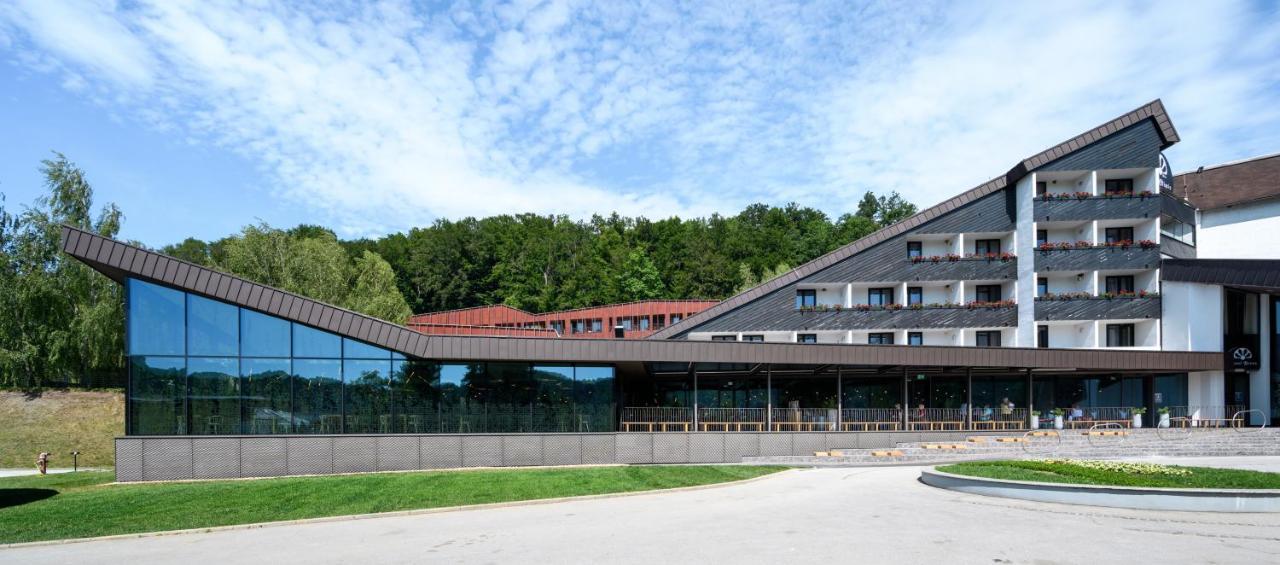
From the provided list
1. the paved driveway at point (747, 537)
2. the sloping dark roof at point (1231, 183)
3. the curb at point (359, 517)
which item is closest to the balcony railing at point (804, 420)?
the curb at point (359, 517)

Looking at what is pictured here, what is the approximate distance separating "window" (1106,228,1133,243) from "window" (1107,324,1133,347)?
4655 millimetres

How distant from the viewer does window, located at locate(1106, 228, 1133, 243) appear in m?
41.9

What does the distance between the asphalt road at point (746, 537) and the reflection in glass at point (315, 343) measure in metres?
9.92

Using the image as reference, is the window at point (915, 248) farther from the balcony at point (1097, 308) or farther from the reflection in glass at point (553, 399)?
the reflection in glass at point (553, 399)

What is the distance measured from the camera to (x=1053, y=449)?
27.8 meters

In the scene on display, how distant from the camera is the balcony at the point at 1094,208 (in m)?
40.3

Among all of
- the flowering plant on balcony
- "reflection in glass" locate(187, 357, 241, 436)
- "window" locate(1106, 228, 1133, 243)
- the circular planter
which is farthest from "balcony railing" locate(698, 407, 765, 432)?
"window" locate(1106, 228, 1133, 243)

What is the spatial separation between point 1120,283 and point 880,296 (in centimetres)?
1252

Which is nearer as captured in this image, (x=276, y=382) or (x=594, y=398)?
(x=276, y=382)

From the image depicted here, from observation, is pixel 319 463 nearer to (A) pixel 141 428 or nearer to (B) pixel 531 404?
(A) pixel 141 428

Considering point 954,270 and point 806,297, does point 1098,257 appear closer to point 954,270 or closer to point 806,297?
point 954,270

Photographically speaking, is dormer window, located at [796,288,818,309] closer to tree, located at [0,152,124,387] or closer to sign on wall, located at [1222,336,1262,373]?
sign on wall, located at [1222,336,1262,373]

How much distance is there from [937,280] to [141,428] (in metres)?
36.6

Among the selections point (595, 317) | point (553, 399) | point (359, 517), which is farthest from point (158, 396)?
point (595, 317)
